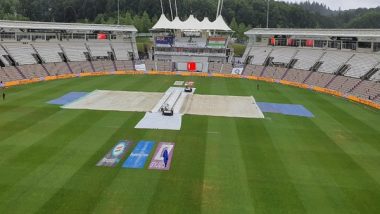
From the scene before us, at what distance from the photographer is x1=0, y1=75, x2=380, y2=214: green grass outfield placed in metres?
20.2

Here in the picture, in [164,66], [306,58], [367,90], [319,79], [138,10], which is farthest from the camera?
[138,10]

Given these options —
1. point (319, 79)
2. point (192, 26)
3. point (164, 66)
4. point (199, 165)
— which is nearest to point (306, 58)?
point (319, 79)

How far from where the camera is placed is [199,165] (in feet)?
83.2

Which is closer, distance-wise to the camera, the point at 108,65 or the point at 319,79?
the point at 319,79

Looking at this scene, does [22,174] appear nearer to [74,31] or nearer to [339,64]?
[339,64]

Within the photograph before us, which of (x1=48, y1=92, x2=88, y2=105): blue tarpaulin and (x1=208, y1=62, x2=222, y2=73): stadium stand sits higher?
(x1=208, y1=62, x2=222, y2=73): stadium stand

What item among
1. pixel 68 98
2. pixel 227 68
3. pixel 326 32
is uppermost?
pixel 326 32

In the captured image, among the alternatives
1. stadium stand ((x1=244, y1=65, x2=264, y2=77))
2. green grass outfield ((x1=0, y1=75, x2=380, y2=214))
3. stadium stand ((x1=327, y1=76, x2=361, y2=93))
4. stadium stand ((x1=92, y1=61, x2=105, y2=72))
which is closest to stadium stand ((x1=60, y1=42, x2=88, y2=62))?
stadium stand ((x1=92, y1=61, x2=105, y2=72))

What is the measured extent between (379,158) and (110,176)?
20.4m

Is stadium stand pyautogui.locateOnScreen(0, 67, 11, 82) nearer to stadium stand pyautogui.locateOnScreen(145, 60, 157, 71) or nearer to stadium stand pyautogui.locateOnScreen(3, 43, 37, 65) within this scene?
stadium stand pyautogui.locateOnScreen(3, 43, 37, 65)

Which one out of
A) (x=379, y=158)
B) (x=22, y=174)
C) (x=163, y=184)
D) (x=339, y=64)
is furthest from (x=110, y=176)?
(x=339, y=64)

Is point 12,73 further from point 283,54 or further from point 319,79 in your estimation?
point 283,54

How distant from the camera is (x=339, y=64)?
2501 inches

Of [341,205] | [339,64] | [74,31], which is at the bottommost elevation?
[341,205]
